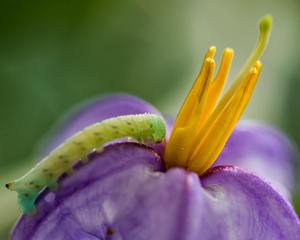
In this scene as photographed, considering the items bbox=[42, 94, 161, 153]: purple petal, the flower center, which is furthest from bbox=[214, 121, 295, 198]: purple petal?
the flower center

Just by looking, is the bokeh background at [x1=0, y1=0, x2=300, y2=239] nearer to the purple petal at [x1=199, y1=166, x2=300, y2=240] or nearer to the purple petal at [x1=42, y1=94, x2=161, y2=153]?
the purple petal at [x1=42, y1=94, x2=161, y2=153]

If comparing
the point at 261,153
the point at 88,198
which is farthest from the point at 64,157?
the point at 261,153

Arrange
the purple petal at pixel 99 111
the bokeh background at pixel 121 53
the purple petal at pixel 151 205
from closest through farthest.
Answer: the purple petal at pixel 151 205 → the purple petal at pixel 99 111 → the bokeh background at pixel 121 53

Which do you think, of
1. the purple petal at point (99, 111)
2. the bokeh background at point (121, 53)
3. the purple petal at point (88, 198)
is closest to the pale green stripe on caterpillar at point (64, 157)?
the purple petal at point (88, 198)

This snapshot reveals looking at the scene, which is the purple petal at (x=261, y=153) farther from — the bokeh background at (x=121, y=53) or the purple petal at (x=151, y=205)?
the bokeh background at (x=121, y=53)

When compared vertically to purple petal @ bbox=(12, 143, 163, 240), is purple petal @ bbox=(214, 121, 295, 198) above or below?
below

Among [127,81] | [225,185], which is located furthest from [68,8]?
[225,185]

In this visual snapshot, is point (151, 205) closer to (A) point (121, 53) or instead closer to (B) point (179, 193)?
(B) point (179, 193)
